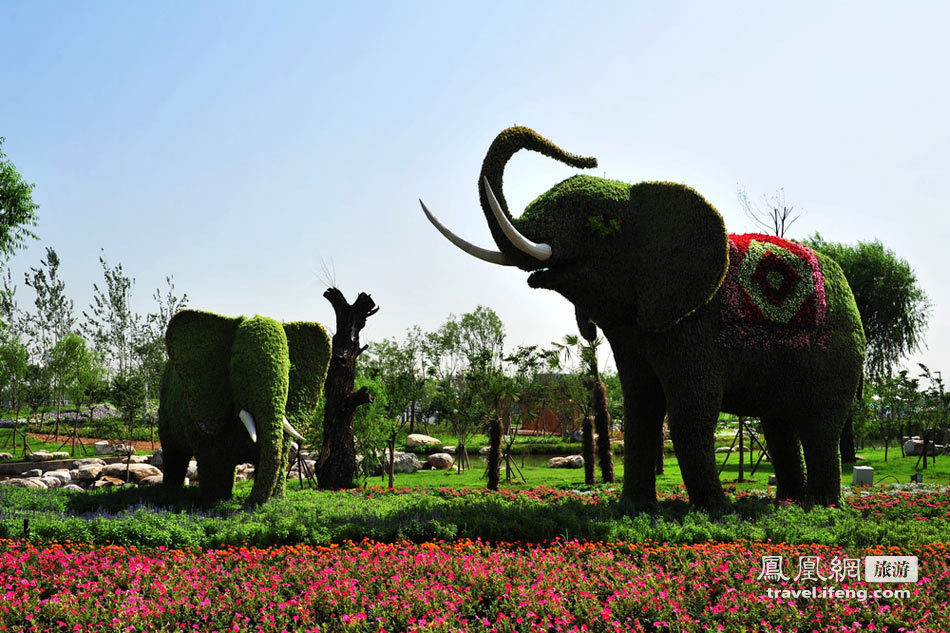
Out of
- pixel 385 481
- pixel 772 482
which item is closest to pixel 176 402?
pixel 385 481

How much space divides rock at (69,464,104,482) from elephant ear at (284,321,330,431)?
12.1 m

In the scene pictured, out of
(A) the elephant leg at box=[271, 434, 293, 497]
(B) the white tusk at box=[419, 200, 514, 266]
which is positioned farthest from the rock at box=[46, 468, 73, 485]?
(B) the white tusk at box=[419, 200, 514, 266]

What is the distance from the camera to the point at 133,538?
7637 millimetres

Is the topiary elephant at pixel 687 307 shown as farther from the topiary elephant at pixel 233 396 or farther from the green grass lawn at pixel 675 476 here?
the green grass lawn at pixel 675 476

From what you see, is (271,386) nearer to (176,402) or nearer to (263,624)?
(176,402)

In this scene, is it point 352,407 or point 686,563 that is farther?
point 352,407

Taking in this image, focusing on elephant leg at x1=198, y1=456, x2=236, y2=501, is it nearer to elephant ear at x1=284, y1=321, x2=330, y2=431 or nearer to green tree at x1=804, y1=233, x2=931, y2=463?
elephant ear at x1=284, y1=321, x2=330, y2=431

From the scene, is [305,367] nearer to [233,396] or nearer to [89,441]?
[233,396]

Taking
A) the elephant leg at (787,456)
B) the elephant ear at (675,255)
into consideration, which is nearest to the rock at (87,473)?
the elephant ear at (675,255)

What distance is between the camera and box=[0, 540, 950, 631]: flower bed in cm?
511

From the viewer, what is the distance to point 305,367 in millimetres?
10445

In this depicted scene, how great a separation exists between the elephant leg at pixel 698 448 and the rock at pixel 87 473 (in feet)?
55.6

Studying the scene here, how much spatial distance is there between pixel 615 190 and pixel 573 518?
3.99m

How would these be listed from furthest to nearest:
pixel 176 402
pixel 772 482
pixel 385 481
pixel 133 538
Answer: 1. pixel 385 481
2. pixel 772 482
3. pixel 176 402
4. pixel 133 538
